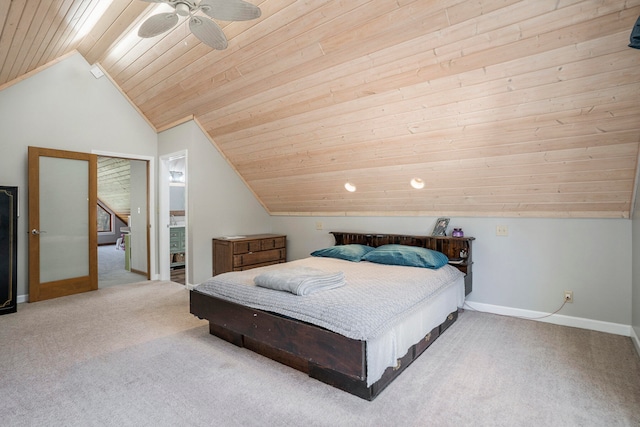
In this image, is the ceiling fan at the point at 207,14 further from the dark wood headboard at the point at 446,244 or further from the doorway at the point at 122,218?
the doorway at the point at 122,218

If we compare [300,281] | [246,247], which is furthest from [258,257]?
[300,281]

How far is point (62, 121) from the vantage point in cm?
426

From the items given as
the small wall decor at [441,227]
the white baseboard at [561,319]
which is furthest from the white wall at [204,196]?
the white baseboard at [561,319]

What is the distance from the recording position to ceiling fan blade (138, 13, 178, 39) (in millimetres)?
2154

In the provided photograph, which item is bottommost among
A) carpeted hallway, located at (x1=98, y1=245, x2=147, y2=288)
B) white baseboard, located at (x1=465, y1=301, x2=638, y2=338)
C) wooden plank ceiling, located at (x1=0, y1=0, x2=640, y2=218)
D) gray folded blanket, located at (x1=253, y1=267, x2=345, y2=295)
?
white baseboard, located at (x1=465, y1=301, x2=638, y2=338)

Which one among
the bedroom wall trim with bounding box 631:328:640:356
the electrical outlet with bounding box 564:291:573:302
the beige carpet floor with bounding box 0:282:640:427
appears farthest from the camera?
the electrical outlet with bounding box 564:291:573:302

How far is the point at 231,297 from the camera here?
2.55 metres

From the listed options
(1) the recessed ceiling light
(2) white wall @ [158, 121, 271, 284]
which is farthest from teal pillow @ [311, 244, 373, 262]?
(2) white wall @ [158, 121, 271, 284]

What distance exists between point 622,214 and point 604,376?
4.73 ft

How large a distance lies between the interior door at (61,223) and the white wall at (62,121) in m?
0.18

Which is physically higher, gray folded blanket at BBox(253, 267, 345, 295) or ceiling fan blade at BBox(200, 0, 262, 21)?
ceiling fan blade at BBox(200, 0, 262, 21)

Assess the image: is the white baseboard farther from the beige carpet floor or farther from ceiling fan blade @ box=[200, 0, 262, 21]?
ceiling fan blade @ box=[200, 0, 262, 21]

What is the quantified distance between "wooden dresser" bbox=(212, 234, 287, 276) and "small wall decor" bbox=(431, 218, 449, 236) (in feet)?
7.62

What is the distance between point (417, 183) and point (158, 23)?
2631 millimetres
